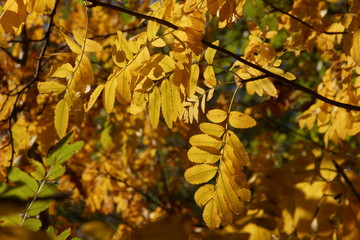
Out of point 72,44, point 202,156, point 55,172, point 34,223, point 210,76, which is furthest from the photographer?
point 210,76

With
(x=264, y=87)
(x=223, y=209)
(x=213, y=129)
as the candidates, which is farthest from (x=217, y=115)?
(x=223, y=209)

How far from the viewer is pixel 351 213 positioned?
4.45 ft

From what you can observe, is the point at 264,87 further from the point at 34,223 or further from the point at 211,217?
the point at 34,223

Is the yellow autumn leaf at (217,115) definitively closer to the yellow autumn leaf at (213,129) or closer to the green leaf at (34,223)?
the yellow autumn leaf at (213,129)

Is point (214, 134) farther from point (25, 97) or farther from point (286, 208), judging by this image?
point (25, 97)

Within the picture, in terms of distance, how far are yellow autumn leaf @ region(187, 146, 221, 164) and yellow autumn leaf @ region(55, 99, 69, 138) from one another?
0.35 m

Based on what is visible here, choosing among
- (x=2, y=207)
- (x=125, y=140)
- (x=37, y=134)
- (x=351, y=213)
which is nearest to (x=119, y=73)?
(x=2, y=207)

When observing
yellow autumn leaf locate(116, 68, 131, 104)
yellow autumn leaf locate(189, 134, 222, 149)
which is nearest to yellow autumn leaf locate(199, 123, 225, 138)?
yellow autumn leaf locate(189, 134, 222, 149)

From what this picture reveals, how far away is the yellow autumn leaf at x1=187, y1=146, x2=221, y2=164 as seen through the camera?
4.10ft

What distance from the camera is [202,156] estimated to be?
1262mm

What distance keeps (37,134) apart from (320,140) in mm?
2550

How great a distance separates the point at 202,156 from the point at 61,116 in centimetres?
40

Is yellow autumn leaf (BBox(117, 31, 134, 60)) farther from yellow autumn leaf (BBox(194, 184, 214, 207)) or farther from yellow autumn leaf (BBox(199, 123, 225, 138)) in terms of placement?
yellow autumn leaf (BBox(194, 184, 214, 207))

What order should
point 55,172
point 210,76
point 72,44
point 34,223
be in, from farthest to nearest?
point 210,76 < point 72,44 < point 55,172 < point 34,223
